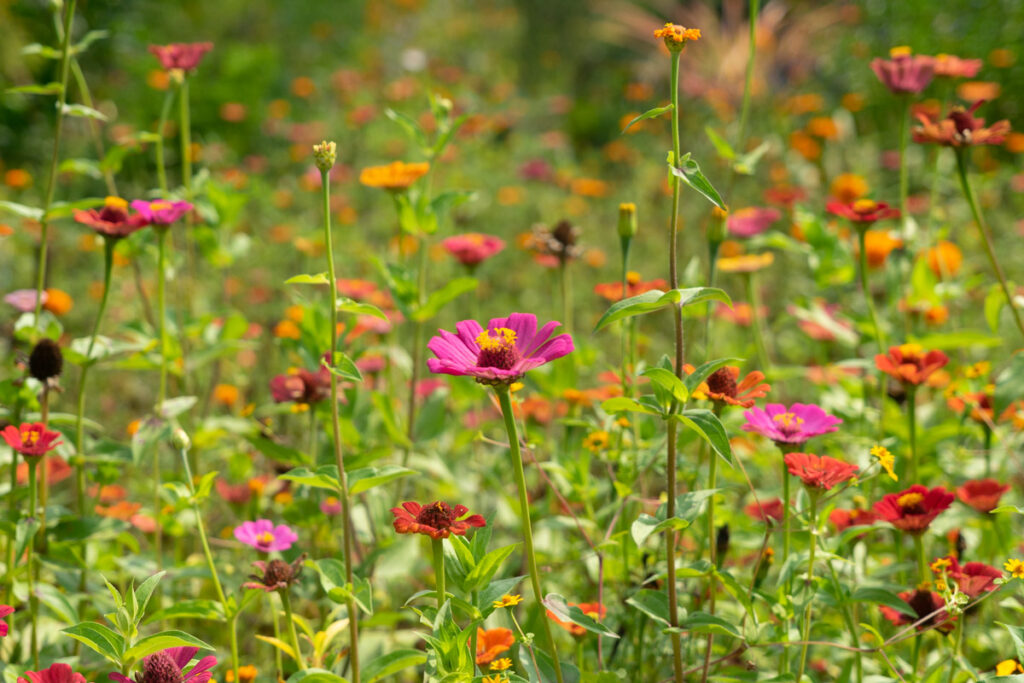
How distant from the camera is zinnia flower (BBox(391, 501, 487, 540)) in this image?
99 centimetres

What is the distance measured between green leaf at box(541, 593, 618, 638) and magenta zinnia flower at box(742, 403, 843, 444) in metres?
0.32

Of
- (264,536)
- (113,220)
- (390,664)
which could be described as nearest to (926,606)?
(390,664)

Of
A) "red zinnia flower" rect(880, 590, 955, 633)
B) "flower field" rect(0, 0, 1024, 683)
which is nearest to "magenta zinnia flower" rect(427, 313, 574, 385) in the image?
"flower field" rect(0, 0, 1024, 683)

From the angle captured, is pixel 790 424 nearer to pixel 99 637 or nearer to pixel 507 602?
pixel 507 602

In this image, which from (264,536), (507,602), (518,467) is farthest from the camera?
(264,536)

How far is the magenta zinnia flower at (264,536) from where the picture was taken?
1.28 metres

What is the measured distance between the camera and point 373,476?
3.76 feet

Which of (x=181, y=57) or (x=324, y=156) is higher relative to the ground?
(x=181, y=57)

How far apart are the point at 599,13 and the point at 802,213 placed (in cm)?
548

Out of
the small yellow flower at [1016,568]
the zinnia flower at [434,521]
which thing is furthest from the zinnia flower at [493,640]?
the small yellow flower at [1016,568]

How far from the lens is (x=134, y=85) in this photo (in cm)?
478

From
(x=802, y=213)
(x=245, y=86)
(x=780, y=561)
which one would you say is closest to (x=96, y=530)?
(x=780, y=561)

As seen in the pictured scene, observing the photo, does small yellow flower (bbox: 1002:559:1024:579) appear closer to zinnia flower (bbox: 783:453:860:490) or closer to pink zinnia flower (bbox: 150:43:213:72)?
zinnia flower (bbox: 783:453:860:490)

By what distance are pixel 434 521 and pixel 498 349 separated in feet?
0.71
